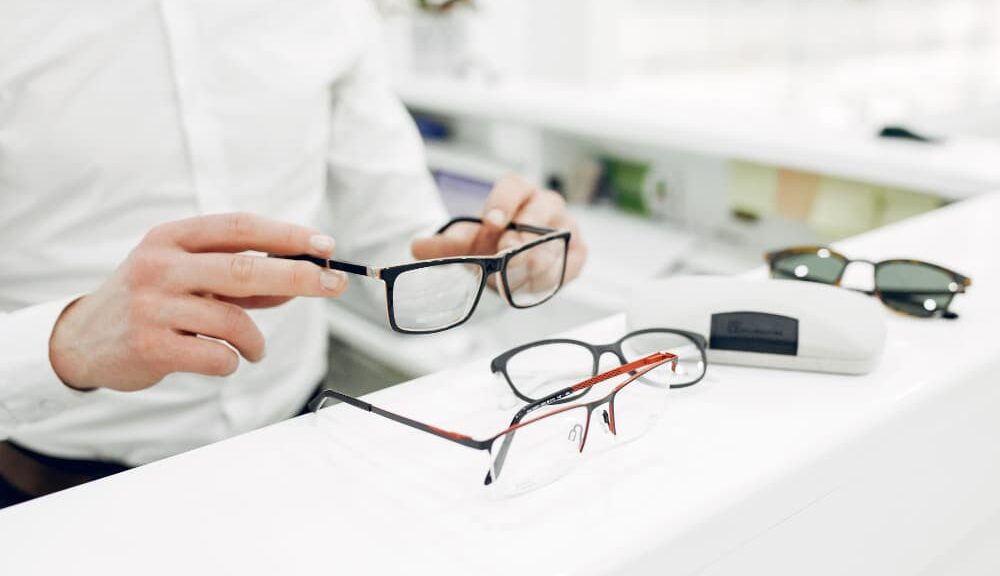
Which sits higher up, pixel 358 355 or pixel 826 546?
pixel 826 546

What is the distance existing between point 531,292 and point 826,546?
1.10 ft

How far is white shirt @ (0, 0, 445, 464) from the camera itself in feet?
2.43

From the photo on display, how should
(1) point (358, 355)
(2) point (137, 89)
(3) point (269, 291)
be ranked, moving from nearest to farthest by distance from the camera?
1. (3) point (269, 291)
2. (2) point (137, 89)
3. (1) point (358, 355)

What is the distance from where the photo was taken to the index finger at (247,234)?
1.58ft

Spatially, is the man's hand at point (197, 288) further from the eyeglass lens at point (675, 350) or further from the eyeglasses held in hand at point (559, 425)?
the eyeglass lens at point (675, 350)

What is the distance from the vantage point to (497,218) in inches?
26.1

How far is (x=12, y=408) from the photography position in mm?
571

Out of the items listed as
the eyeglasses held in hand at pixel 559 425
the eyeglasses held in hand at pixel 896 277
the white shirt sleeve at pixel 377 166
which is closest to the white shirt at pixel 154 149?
the white shirt sleeve at pixel 377 166

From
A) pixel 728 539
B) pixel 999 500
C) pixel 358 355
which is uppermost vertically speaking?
pixel 728 539

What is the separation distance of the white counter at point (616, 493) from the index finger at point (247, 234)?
0.35 ft

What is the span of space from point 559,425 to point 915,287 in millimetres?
314

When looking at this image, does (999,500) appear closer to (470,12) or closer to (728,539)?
(728,539)

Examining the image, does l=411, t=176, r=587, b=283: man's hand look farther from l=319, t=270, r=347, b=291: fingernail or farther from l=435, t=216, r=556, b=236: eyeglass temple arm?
l=319, t=270, r=347, b=291: fingernail

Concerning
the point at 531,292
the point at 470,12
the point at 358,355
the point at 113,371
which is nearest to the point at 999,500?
the point at 531,292
